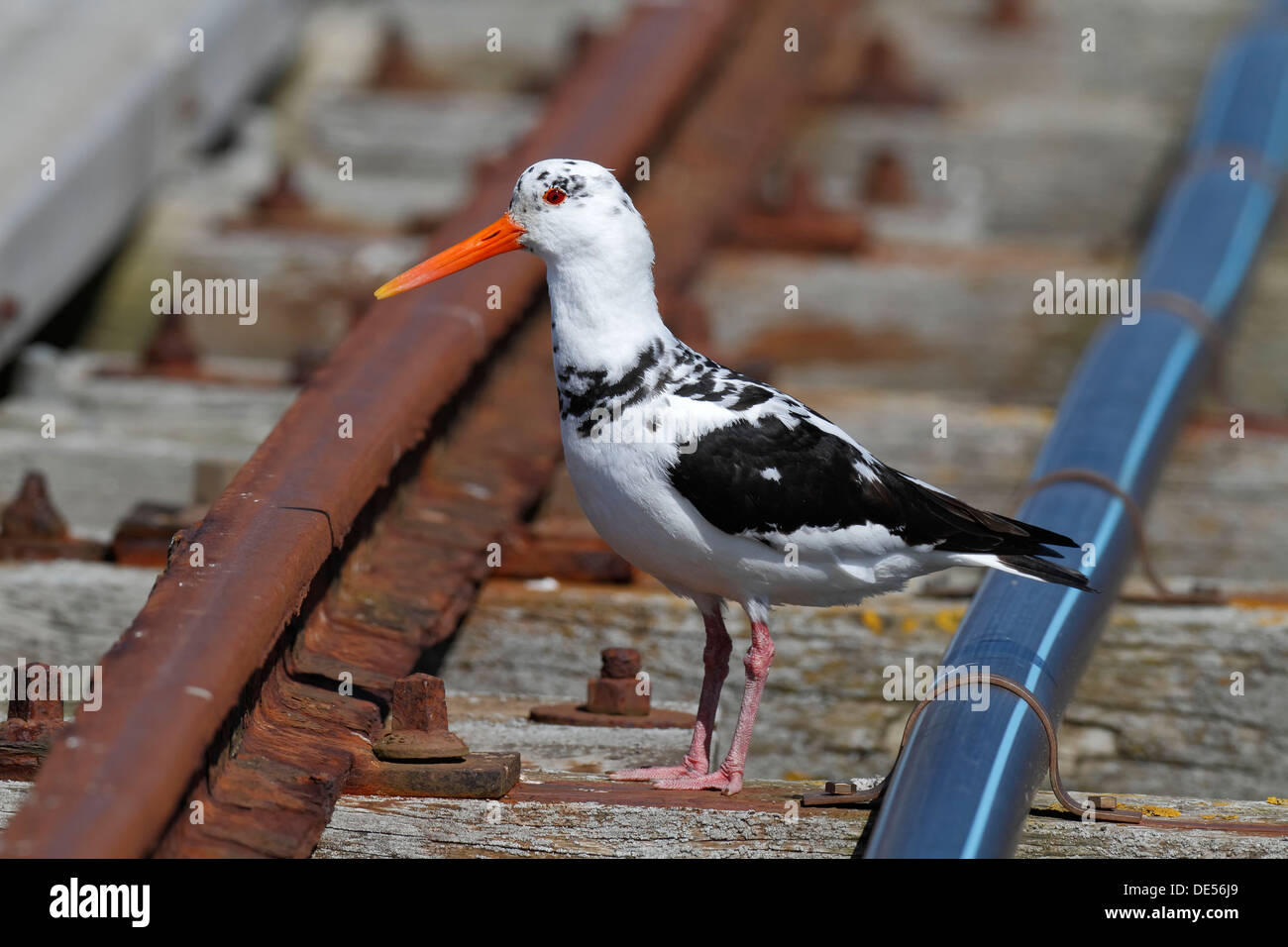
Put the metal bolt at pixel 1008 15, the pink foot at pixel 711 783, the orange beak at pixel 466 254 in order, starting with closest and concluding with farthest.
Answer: the pink foot at pixel 711 783 < the orange beak at pixel 466 254 < the metal bolt at pixel 1008 15

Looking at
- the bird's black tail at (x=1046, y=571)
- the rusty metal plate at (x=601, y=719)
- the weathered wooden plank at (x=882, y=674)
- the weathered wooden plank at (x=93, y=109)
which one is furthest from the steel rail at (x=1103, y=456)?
the weathered wooden plank at (x=93, y=109)

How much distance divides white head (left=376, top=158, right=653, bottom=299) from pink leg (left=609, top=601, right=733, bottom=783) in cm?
74

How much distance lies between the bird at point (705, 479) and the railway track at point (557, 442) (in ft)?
1.34

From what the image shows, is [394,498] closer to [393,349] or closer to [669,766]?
[393,349]

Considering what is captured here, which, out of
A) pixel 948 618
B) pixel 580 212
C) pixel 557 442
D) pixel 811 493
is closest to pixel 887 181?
pixel 557 442

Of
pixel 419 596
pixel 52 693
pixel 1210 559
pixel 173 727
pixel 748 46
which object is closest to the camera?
pixel 173 727

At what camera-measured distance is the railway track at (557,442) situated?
3.29m

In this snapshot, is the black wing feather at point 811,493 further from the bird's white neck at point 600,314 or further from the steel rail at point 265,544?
the steel rail at point 265,544

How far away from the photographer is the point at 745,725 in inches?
144

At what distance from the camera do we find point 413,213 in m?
6.71

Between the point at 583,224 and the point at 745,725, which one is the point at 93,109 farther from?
the point at 745,725

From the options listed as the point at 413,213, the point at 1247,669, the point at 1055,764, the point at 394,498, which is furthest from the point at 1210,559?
the point at 413,213

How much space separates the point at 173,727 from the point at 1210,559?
324cm

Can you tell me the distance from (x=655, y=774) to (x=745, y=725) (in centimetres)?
20
